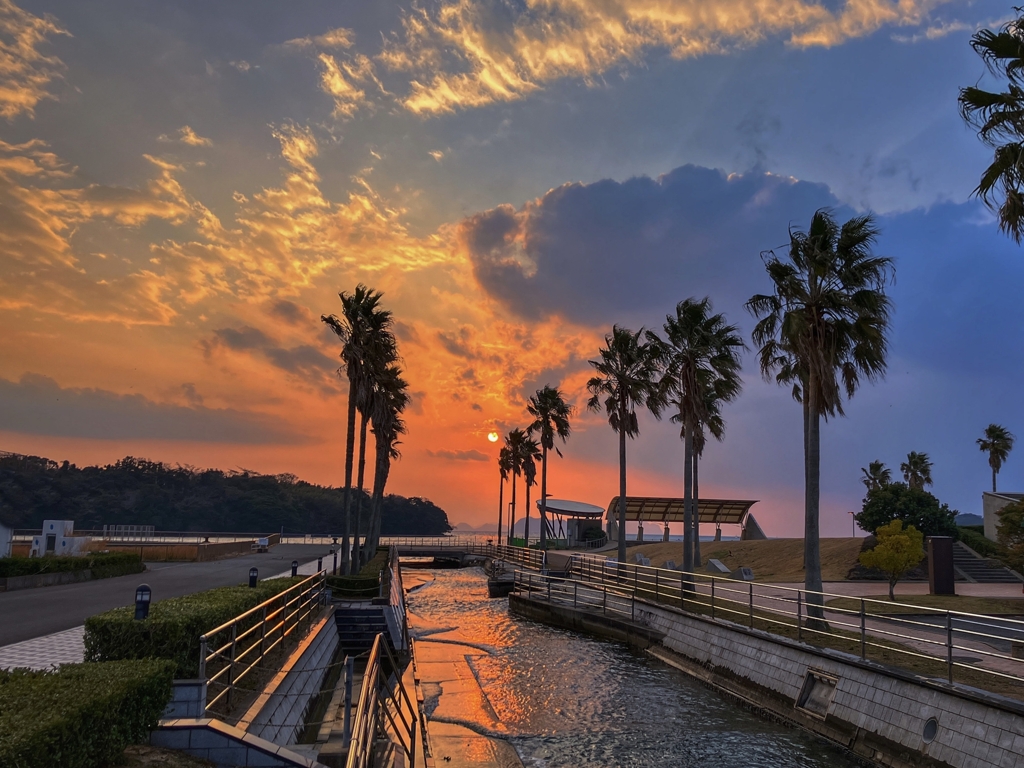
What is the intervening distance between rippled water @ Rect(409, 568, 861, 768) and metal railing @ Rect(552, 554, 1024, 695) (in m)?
2.50

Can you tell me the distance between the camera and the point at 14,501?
15512cm

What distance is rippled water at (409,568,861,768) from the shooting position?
13328mm

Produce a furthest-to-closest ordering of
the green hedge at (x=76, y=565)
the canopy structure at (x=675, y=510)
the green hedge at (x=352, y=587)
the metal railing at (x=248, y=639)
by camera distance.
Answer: the canopy structure at (x=675, y=510) → the green hedge at (x=76, y=565) → the green hedge at (x=352, y=587) → the metal railing at (x=248, y=639)

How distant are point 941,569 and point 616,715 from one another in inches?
957

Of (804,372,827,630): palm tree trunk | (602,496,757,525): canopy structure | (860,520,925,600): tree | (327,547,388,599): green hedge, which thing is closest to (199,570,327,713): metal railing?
(327,547,388,599): green hedge

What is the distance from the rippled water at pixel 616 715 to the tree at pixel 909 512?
3469 cm

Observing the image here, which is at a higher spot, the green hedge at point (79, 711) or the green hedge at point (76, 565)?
the green hedge at point (79, 711)

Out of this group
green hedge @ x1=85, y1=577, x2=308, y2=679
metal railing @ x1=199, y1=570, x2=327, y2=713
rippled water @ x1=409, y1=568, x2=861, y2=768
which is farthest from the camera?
rippled water @ x1=409, y1=568, x2=861, y2=768

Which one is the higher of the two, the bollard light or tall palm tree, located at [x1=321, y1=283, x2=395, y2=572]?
tall palm tree, located at [x1=321, y1=283, x2=395, y2=572]

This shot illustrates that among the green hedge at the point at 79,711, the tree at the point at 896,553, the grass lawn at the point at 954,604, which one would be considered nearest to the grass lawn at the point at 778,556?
the tree at the point at 896,553

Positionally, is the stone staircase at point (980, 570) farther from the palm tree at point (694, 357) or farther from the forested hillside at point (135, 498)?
the forested hillside at point (135, 498)

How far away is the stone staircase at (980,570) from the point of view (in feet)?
137

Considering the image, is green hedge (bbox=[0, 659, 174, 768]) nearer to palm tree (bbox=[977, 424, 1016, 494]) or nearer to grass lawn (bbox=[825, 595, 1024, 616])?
grass lawn (bbox=[825, 595, 1024, 616])

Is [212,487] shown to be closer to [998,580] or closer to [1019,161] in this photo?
[998,580]
